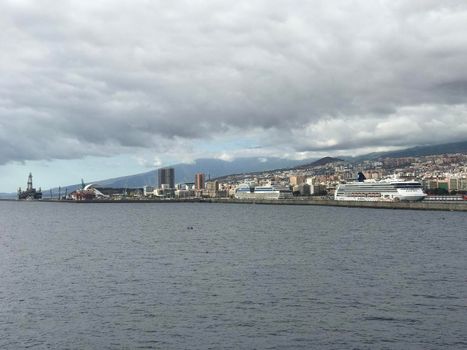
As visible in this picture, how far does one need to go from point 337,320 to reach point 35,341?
11.9 metres

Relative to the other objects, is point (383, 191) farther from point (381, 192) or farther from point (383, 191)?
point (381, 192)

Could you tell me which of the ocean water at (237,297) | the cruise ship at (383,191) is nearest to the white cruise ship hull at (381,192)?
the cruise ship at (383,191)

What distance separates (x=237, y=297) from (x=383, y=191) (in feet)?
414

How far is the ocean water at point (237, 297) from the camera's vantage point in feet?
69.5

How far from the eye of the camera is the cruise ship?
461 ft

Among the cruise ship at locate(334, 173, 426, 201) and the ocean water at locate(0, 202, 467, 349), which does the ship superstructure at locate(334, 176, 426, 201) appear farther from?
the ocean water at locate(0, 202, 467, 349)

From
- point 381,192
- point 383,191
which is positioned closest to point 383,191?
point 383,191

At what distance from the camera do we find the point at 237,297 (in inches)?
1086

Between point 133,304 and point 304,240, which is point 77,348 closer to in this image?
point 133,304

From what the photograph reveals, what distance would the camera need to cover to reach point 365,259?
4038cm

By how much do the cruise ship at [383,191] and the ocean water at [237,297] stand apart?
Answer: 93.6m

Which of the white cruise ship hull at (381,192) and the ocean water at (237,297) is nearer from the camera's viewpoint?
the ocean water at (237,297)

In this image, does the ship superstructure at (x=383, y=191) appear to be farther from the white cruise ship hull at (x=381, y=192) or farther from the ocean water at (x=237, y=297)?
the ocean water at (x=237, y=297)

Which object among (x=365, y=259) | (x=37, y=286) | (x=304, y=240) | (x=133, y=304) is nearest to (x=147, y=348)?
(x=133, y=304)
